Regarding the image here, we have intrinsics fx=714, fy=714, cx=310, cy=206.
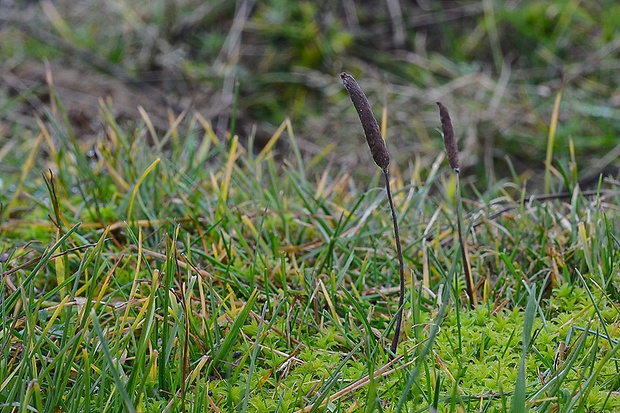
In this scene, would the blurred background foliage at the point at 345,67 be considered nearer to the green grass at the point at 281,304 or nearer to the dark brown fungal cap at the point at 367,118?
the green grass at the point at 281,304

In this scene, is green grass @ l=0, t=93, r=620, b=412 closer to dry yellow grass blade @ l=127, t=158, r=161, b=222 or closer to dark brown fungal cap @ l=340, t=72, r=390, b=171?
dry yellow grass blade @ l=127, t=158, r=161, b=222

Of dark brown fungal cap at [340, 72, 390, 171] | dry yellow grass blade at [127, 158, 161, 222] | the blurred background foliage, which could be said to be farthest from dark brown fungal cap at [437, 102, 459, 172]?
the blurred background foliage

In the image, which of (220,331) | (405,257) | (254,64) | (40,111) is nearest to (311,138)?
(254,64)

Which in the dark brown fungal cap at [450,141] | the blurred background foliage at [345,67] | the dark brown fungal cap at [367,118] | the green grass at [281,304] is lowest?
the blurred background foliage at [345,67]

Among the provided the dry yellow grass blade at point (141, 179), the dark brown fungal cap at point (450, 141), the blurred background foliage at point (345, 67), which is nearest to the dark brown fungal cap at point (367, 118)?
the dark brown fungal cap at point (450, 141)

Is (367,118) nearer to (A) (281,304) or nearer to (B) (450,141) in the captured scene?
(B) (450,141)

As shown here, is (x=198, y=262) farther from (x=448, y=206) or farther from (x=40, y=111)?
(x=40, y=111)
